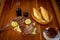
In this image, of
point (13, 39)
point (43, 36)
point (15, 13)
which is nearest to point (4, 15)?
point (15, 13)

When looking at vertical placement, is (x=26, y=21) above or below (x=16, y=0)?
below

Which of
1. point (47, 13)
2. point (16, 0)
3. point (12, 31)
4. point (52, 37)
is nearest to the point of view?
point (52, 37)

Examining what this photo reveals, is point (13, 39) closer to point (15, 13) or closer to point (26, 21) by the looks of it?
point (26, 21)

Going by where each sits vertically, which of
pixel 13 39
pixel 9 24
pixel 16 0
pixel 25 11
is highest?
pixel 16 0

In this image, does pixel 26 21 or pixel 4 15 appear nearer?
pixel 26 21

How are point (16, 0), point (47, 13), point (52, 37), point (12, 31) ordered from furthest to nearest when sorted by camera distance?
1. point (16, 0)
2. point (47, 13)
3. point (12, 31)
4. point (52, 37)

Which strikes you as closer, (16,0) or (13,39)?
(13,39)

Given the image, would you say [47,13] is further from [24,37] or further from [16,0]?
[16,0]

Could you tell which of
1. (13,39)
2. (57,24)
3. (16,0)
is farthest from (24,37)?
(16,0)

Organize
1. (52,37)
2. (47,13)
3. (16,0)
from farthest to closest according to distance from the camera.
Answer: (16,0)
(47,13)
(52,37)
